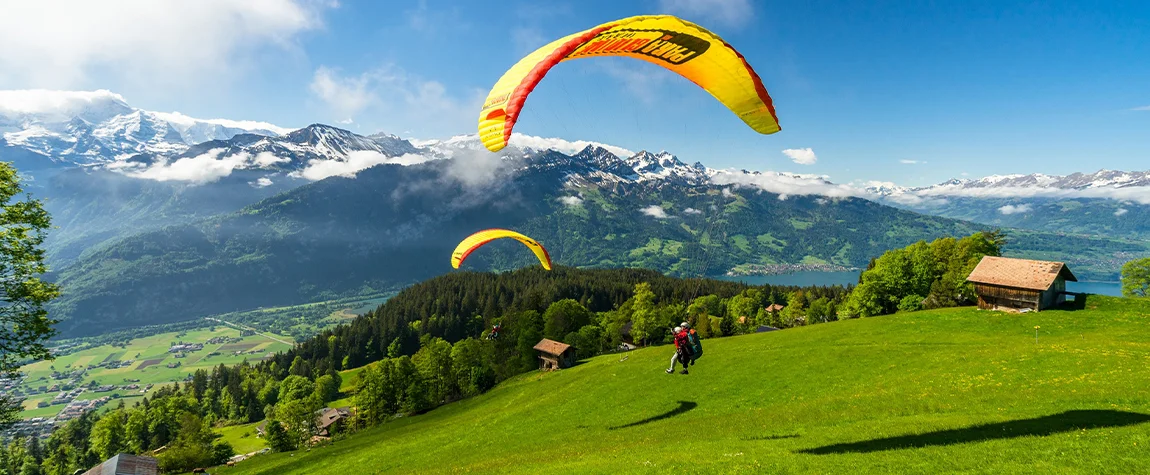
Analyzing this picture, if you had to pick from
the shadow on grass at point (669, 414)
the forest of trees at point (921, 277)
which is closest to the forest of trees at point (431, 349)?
the forest of trees at point (921, 277)

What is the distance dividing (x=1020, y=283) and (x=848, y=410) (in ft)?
121

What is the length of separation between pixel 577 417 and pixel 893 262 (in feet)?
166

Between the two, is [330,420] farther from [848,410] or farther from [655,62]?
[655,62]

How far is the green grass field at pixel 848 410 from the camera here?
13.0 m

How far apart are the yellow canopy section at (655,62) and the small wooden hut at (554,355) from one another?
52491 millimetres

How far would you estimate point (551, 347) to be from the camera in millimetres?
67562

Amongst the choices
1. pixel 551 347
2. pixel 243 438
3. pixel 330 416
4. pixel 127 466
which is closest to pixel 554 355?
pixel 551 347

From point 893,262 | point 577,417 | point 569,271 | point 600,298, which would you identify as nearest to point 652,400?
point 577,417

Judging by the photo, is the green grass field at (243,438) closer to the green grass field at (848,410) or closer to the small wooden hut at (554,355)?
the green grass field at (848,410)

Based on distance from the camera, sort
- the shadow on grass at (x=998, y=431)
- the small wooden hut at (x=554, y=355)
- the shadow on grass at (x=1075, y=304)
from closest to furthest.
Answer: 1. the shadow on grass at (x=998, y=431)
2. the shadow on grass at (x=1075, y=304)
3. the small wooden hut at (x=554, y=355)

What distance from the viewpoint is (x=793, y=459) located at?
13.1 m

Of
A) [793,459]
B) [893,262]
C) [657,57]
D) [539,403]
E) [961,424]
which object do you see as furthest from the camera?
[893,262]

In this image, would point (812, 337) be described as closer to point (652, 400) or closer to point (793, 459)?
point (652, 400)

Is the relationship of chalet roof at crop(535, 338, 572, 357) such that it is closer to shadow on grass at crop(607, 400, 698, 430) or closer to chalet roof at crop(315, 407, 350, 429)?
chalet roof at crop(315, 407, 350, 429)
